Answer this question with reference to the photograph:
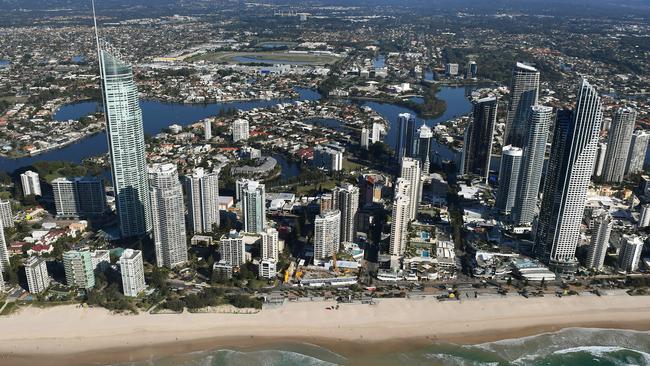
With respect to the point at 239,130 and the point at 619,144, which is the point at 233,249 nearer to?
the point at 239,130

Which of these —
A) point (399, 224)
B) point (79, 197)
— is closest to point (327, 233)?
point (399, 224)

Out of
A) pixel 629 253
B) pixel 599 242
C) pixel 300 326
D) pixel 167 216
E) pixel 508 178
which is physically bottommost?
pixel 300 326

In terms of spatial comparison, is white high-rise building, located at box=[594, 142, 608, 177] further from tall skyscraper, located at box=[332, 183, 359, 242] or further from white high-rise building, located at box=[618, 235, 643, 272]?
tall skyscraper, located at box=[332, 183, 359, 242]

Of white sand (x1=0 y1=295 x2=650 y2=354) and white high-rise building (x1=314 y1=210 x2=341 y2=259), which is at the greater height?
white high-rise building (x1=314 y1=210 x2=341 y2=259)

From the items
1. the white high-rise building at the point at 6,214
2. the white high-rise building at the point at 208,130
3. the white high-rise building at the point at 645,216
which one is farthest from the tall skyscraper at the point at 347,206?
the white high-rise building at the point at 208,130

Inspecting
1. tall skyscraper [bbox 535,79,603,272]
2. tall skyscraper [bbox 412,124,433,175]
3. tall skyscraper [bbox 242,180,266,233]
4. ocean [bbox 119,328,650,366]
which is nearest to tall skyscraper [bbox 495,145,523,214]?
tall skyscraper [bbox 535,79,603,272]

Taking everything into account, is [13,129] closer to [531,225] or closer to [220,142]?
[220,142]
